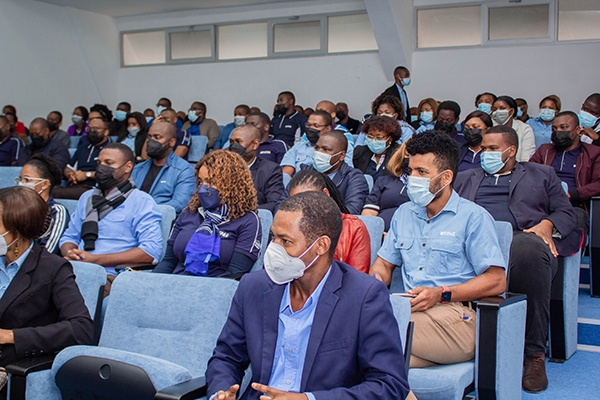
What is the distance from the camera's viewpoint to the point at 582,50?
8234 millimetres

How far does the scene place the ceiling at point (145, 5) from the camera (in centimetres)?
985

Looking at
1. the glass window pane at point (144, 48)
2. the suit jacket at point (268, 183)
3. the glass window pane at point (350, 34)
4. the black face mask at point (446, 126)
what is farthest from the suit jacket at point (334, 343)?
the glass window pane at point (144, 48)

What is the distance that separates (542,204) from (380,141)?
138 cm

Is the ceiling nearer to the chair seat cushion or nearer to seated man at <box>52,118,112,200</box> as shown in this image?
seated man at <box>52,118,112,200</box>

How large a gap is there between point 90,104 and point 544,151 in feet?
27.0

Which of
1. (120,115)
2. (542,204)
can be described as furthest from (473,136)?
(120,115)

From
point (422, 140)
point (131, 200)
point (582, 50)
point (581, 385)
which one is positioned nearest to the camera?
point (422, 140)

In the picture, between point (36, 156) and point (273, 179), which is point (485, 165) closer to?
point (273, 179)

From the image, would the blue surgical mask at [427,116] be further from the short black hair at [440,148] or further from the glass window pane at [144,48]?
the glass window pane at [144,48]

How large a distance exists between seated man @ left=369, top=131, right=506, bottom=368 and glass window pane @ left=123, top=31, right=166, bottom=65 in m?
9.03

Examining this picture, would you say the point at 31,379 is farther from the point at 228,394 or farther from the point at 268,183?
the point at 268,183

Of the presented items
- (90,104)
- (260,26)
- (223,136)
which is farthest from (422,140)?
(90,104)

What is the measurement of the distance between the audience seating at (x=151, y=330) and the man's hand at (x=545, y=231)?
1.83m

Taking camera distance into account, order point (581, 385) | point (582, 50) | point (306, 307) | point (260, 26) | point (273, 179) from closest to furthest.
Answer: point (306, 307) < point (581, 385) < point (273, 179) < point (582, 50) < point (260, 26)
